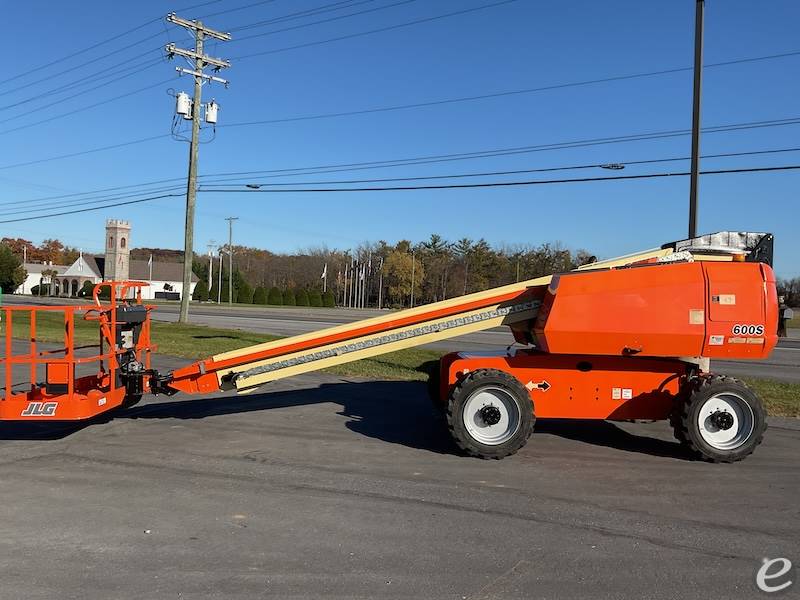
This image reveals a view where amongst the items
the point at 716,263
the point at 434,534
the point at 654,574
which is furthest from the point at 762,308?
the point at 434,534

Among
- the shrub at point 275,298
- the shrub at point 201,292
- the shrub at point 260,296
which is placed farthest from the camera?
the shrub at point 201,292

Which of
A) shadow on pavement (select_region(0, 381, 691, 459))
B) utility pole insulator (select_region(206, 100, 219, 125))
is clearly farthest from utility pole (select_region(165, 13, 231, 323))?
shadow on pavement (select_region(0, 381, 691, 459))

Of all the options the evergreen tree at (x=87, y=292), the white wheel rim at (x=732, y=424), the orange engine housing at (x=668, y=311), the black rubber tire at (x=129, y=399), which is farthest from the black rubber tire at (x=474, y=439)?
the evergreen tree at (x=87, y=292)

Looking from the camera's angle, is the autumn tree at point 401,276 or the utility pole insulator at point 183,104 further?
the autumn tree at point 401,276

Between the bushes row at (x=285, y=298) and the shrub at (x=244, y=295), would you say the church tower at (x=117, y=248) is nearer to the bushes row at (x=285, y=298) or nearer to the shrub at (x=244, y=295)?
the bushes row at (x=285, y=298)

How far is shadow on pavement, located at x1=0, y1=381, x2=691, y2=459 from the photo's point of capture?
7941 millimetres

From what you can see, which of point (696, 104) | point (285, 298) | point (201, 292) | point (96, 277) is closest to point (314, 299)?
point (285, 298)

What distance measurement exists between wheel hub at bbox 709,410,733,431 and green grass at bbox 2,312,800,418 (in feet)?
12.0

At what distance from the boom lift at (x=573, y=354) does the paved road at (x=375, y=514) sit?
0.50 meters

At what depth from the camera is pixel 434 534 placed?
4914mm

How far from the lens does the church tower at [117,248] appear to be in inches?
1247

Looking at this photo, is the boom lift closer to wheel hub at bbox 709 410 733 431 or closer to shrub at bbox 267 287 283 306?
wheel hub at bbox 709 410 733 431

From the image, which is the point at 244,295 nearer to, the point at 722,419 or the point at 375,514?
the point at 722,419

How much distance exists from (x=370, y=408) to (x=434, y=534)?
5175mm
